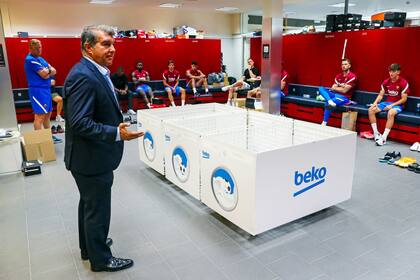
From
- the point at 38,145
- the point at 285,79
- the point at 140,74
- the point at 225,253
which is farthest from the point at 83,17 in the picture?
the point at 225,253

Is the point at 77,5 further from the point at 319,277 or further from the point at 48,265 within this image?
the point at 319,277

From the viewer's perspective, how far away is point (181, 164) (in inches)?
140

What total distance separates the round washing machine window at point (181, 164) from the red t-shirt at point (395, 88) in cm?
439

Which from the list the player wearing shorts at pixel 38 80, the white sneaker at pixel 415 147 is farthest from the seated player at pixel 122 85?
the white sneaker at pixel 415 147

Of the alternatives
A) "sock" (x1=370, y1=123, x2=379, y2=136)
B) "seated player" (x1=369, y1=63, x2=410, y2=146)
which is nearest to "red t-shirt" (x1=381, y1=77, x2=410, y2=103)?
"seated player" (x1=369, y1=63, x2=410, y2=146)

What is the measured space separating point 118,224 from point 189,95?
691 centimetres

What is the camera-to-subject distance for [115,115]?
7.05 ft

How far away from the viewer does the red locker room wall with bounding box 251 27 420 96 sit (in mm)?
5984

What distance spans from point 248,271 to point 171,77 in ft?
25.3

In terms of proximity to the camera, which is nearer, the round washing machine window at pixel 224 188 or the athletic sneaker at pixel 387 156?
the round washing machine window at pixel 224 188

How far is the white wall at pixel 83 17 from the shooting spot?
29.5ft

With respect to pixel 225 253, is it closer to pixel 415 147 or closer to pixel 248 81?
pixel 415 147

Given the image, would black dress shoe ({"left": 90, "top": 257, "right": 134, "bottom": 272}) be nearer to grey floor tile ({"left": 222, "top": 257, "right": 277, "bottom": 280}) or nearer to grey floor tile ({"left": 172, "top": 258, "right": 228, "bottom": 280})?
grey floor tile ({"left": 172, "top": 258, "right": 228, "bottom": 280})

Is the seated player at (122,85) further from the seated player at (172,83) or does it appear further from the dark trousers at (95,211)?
the dark trousers at (95,211)
